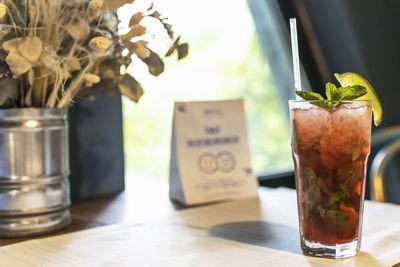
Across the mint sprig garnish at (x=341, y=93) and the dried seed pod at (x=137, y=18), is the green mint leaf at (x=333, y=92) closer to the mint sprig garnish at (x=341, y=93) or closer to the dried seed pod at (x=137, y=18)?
the mint sprig garnish at (x=341, y=93)

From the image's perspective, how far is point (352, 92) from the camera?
0.93 meters

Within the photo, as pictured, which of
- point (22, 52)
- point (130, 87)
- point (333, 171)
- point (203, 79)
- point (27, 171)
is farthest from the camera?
point (203, 79)

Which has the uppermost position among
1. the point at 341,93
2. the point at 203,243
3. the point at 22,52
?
the point at 22,52

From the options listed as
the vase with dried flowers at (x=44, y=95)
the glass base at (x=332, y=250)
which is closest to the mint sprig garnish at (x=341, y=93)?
the glass base at (x=332, y=250)

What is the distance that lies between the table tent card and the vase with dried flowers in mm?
352

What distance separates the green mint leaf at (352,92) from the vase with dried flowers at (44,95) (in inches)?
17.0

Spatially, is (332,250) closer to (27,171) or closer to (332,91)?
(332,91)

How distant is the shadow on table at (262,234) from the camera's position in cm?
Result: 103

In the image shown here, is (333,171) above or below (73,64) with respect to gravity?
below

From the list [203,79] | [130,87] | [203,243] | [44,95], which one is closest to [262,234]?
[203,243]

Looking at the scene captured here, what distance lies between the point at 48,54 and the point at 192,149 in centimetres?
56

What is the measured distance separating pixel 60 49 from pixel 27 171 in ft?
0.96

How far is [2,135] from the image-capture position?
1.12 meters

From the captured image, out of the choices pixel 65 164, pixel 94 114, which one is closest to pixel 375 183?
pixel 94 114
